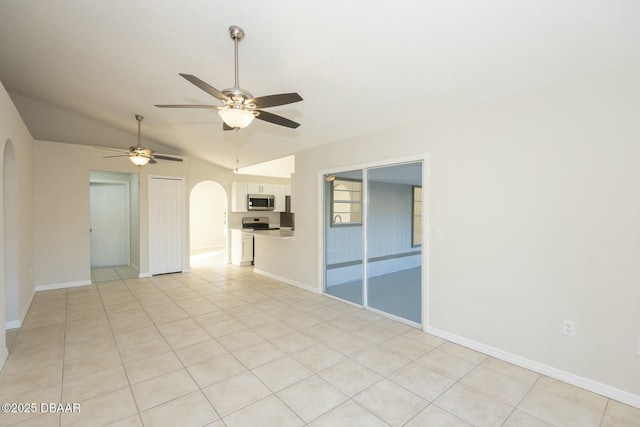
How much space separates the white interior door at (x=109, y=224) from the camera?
6.91 metres

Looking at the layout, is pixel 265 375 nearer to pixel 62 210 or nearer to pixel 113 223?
pixel 62 210

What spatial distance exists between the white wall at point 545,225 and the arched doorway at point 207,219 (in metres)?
7.93

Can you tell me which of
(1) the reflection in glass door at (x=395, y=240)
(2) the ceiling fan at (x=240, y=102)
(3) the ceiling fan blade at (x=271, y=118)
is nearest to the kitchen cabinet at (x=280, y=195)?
(1) the reflection in glass door at (x=395, y=240)

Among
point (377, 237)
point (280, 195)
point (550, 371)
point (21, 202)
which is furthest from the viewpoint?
point (280, 195)

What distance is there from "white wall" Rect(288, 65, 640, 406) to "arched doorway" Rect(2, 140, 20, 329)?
194 inches

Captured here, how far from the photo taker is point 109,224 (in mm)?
7059

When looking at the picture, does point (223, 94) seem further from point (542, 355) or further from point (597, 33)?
point (542, 355)

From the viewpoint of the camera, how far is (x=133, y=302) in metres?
4.43

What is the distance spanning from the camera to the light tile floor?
6.49 ft

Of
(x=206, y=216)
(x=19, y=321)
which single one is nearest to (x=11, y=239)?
(x=19, y=321)

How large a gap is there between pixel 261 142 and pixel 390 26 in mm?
3420

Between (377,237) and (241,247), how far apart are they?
4164 millimetres

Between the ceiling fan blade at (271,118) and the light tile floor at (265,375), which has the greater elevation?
the ceiling fan blade at (271,118)

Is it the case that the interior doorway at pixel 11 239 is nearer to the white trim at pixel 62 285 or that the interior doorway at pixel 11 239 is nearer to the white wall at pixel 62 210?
the white wall at pixel 62 210
